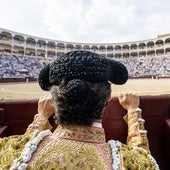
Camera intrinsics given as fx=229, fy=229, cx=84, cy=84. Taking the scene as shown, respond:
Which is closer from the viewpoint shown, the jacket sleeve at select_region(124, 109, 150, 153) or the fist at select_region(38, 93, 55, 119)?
the jacket sleeve at select_region(124, 109, 150, 153)

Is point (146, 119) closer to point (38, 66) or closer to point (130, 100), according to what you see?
point (130, 100)

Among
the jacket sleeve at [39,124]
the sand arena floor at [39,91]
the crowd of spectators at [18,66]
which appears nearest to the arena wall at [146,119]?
the jacket sleeve at [39,124]

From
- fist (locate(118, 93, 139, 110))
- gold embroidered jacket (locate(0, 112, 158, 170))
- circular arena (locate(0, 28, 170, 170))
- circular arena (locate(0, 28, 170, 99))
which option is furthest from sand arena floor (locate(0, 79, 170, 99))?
circular arena (locate(0, 28, 170, 99))

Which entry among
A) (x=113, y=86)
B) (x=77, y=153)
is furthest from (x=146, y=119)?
(x=113, y=86)

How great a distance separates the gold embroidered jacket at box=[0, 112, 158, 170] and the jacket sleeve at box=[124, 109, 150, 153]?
153 millimetres

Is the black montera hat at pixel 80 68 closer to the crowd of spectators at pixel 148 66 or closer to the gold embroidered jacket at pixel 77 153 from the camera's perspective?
the gold embroidered jacket at pixel 77 153

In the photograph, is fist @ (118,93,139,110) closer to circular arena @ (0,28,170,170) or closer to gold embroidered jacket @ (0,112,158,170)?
circular arena @ (0,28,170,170)

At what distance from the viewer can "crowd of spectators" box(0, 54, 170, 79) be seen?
2677cm

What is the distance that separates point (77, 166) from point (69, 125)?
148mm

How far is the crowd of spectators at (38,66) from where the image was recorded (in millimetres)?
26766

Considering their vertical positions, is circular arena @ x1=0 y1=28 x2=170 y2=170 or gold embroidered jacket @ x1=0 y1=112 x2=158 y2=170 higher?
circular arena @ x1=0 y1=28 x2=170 y2=170

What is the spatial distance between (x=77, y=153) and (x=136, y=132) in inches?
17.6

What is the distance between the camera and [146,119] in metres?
1.57

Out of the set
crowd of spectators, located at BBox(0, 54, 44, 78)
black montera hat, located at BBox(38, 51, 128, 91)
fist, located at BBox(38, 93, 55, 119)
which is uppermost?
crowd of spectators, located at BBox(0, 54, 44, 78)
